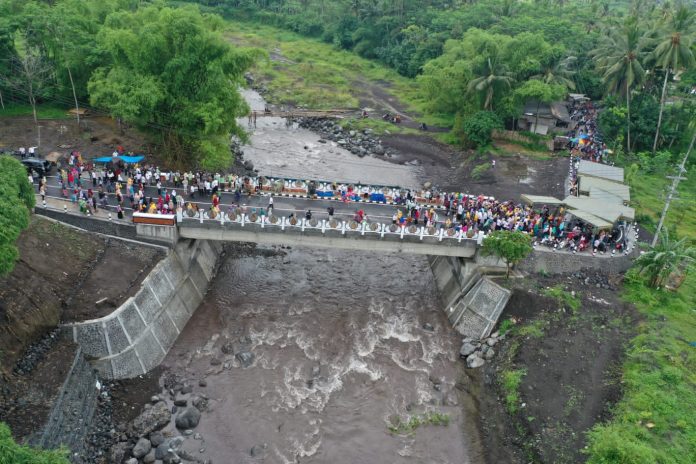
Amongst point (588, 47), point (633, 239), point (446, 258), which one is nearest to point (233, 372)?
point (446, 258)

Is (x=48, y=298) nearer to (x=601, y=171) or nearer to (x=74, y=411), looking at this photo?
(x=74, y=411)

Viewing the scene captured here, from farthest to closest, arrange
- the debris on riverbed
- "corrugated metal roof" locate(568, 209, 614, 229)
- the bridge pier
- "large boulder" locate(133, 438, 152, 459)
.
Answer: "corrugated metal roof" locate(568, 209, 614, 229) → the bridge pier → the debris on riverbed → "large boulder" locate(133, 438, 152, 459)

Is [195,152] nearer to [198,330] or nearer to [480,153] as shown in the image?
[198,330]

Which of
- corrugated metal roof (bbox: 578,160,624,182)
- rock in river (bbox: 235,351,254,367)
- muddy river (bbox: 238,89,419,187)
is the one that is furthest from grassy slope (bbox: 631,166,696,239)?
rock in river (bbox: 235,351,254,367)

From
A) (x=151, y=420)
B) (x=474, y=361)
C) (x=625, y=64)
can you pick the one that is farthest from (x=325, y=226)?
(x=625, y=64)

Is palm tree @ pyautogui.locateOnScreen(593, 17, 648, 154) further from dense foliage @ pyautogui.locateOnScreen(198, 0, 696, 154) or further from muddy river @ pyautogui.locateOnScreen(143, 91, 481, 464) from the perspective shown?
muddy river @ pyautogui.locateOnScreen(143, 91, 481, 464)

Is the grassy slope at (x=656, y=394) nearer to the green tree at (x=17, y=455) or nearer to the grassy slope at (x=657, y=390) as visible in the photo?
the grassy slope at (x=657, y=390)
